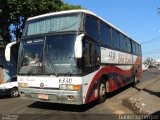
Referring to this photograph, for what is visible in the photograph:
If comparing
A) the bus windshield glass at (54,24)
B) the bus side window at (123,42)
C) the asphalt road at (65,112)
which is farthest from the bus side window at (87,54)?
the bus side window at (123,42)

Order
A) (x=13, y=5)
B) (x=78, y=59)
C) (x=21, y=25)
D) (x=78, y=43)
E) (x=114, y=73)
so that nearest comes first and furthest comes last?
(x=78, y=43) < (x=78, y=59) < (x=114, y=73) < (x=13, y=5) < (x=21, y=25)

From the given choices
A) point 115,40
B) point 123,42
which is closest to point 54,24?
point 115,40

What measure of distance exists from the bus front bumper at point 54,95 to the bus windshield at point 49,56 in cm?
65

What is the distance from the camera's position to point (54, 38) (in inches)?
441

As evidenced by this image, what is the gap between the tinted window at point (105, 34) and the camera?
13550mm

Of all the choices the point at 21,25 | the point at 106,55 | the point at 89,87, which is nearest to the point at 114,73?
the point at 106,55

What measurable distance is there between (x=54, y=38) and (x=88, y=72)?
171cm

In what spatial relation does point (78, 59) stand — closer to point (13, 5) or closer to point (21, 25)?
point (13, 5)

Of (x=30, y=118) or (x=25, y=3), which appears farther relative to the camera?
(x=25, y=3)

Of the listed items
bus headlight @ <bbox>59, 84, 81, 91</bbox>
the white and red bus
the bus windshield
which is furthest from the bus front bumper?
the bus windshield

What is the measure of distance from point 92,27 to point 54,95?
3125 millimetres

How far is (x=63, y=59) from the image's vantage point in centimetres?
1079

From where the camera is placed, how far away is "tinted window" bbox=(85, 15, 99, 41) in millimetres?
11709

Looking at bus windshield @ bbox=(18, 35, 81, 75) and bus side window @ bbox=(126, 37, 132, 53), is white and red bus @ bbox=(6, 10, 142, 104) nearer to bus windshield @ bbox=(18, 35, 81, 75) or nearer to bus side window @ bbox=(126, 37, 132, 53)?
bus windshield @ bbox=(18, 35, 81, 75)
